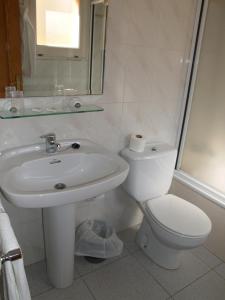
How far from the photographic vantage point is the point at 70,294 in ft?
5.02

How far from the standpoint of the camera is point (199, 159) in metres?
2.00

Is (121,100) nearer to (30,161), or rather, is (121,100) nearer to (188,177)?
(30,161)

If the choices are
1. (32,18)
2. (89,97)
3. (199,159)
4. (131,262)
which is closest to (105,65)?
(89,97)

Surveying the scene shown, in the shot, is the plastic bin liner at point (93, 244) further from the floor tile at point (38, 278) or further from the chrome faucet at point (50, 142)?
the chrome faucet at point (50, 142)

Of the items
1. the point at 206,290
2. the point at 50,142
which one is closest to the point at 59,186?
the point at 50,142

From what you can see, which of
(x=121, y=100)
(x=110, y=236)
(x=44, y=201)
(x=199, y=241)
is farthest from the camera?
(x=110, y=236)

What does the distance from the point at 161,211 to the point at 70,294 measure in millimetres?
A: 753

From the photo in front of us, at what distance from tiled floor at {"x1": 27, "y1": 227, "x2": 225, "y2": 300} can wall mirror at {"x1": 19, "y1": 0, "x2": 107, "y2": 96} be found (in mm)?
1167

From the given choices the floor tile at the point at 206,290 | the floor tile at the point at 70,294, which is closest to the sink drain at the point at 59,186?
the floor tile at the point at 70,294

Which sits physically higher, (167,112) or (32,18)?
(32,18)

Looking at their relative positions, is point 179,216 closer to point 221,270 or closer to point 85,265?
point 221,270

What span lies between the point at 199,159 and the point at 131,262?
3.06 feet

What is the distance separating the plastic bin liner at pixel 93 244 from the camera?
1.70m

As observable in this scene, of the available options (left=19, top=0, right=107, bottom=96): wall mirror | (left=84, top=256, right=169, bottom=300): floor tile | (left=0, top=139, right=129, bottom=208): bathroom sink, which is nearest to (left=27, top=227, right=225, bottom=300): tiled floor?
(left=84, top=256, right=169, bottom=300): floor tile
